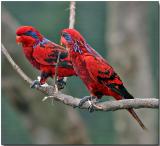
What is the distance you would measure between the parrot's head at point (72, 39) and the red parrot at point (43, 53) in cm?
12

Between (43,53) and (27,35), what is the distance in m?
0.23

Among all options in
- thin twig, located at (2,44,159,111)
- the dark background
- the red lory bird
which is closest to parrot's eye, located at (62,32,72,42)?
the red lory bird

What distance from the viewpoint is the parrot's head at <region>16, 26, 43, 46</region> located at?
395 cm

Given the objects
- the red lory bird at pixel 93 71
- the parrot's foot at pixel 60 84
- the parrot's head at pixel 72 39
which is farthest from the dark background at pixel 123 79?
the parrot's head at pixel 72 39

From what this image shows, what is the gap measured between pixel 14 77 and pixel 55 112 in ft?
3.13

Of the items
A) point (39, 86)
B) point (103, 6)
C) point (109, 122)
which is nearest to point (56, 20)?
point (103, 6)

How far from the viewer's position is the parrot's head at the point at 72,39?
3.67 meters

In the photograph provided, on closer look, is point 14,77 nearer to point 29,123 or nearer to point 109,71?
point 29,123

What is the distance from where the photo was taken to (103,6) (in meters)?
21.5

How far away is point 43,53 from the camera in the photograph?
4.15 meters

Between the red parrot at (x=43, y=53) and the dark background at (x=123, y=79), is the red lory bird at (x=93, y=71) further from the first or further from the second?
the dark background at (x=123, y=79)

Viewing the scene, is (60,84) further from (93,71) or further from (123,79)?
(123,79)

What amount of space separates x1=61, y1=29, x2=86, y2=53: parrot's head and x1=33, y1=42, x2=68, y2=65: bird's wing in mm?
116

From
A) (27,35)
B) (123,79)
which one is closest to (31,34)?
(27,35)
